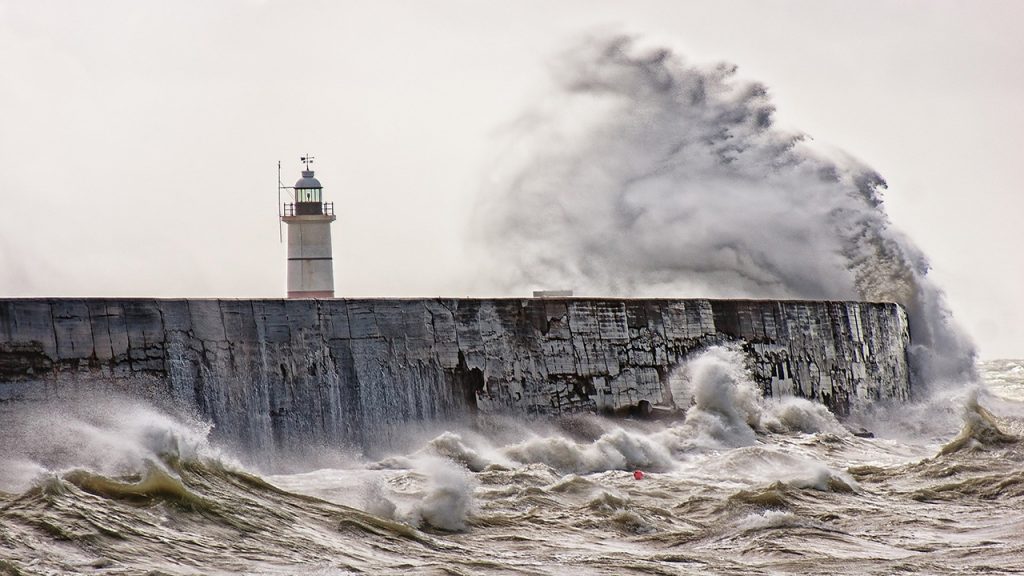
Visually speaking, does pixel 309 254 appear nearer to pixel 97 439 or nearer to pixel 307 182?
pixel 307 182

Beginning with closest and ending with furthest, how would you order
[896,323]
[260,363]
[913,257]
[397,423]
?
[260,363] → [397,423] → [896,323] → [913,257]

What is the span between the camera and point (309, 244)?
26.4 metres

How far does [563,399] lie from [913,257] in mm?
11273

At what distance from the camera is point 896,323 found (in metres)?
23.0

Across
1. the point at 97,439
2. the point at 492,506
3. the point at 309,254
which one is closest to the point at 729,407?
the point at 492,506

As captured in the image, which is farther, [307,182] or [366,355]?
[307,182]

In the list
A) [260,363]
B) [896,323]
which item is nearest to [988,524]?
[260,363]

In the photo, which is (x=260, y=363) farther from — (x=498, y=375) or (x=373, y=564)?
(x=373, y=564)

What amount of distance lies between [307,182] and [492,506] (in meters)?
16.7

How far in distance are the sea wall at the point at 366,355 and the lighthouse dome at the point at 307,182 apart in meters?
10.5

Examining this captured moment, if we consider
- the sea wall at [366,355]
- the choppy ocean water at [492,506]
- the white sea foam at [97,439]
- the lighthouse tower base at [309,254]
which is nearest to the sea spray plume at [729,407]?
the sea wall at [366,355]

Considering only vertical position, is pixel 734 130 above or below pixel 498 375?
above

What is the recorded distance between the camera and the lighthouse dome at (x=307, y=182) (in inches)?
1061

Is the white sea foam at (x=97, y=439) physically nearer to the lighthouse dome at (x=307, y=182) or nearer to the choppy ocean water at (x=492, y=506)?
the choppy ocean water at (x=492, y=506)
